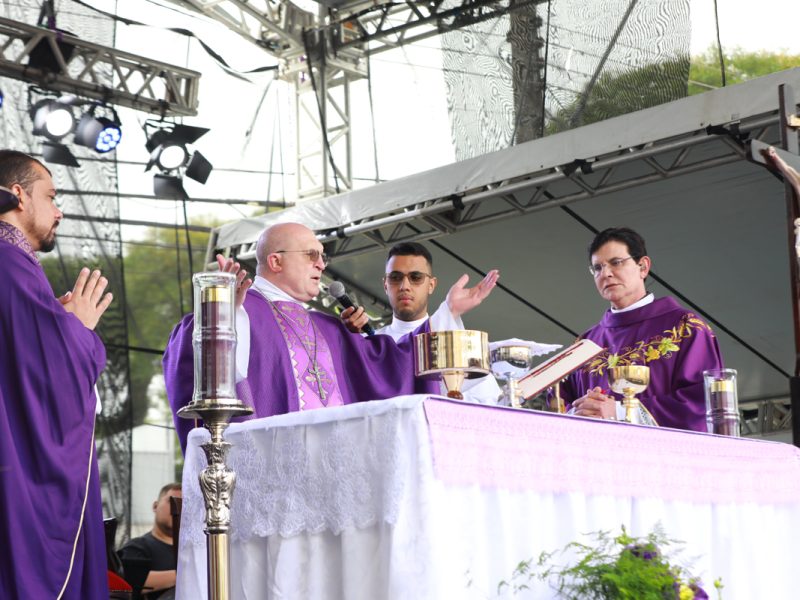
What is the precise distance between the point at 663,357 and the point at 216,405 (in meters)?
2.60

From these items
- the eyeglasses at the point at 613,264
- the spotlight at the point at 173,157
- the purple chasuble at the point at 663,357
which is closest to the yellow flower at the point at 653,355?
the purple chasuble at the point at 663,357

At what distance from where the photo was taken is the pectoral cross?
434cm

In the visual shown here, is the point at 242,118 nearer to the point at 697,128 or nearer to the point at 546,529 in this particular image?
the point at 697,128

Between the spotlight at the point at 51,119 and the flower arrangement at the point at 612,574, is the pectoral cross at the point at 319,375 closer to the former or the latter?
the flower arrangement at the point at 612,574

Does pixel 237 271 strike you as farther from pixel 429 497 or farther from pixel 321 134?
pixel 321 134

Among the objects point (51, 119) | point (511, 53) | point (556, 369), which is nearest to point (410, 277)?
point (556, 369)

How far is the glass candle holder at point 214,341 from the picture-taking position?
3.05 m

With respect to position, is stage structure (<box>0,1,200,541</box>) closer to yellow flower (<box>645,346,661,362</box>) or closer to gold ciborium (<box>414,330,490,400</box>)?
yellow flower (<box>645,346,661,362</box>)

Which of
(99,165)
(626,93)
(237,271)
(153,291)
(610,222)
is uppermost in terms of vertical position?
(153,291)

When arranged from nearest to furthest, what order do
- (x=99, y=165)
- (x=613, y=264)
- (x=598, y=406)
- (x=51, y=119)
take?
(x=598, y=406)
(x=613, y=264)
(x=51, y=119)
(x=99, y=165)

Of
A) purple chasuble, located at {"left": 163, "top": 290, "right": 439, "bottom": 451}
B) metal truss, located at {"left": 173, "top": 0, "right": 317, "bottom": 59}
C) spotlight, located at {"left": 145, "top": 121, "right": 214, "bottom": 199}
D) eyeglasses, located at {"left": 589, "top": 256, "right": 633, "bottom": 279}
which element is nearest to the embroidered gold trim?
eyeglasses, located at {"left": 589, "top": 256, "right": 633, "bottom": 279}

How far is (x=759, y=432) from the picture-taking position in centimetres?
936

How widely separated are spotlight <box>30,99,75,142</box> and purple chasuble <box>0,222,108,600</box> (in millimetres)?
5807

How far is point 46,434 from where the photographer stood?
365 cm
